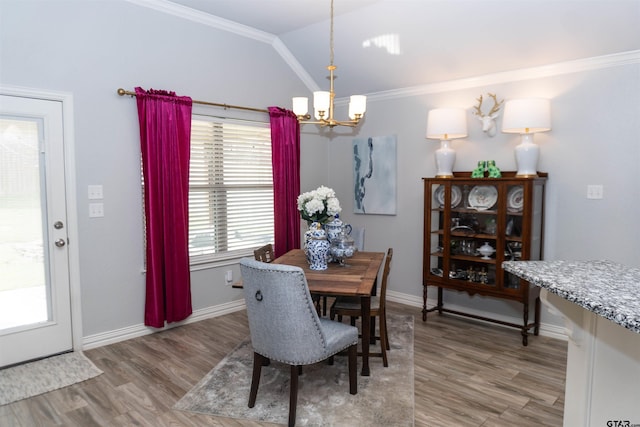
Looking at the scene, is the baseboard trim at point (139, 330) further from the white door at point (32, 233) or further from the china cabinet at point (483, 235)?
the china cabinet at point (483, 235)

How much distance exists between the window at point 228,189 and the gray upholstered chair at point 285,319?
6.15 feet

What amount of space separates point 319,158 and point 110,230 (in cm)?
259

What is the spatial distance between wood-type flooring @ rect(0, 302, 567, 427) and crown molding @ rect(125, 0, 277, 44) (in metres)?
2.86

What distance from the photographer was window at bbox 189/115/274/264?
4.01m

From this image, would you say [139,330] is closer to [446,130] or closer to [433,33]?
[446,130]

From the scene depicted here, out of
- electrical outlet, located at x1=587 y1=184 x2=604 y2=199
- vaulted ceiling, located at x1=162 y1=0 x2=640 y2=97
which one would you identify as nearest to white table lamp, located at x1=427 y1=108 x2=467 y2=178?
vaulted ceiling, located at x1=162 y1=0 x2=640 y2=97

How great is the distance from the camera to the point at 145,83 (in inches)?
140

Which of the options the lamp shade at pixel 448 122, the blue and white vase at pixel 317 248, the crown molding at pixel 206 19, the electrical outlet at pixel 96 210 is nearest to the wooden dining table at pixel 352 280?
the blue and white vase at pixel 317 248

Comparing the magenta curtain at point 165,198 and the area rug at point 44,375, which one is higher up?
the magenta curtain at point 165,198

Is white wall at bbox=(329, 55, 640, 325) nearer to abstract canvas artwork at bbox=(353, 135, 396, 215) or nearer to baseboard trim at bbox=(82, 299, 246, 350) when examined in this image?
abstract canvas artwork at bbox=(353, 135, 396, 215)

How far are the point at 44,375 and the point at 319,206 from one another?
89.2 inches

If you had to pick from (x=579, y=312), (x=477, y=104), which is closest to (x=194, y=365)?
(x=579, y=312)

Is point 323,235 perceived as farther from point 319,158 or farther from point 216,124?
point 319,158

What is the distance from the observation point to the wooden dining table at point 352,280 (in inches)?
97.1
